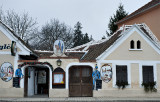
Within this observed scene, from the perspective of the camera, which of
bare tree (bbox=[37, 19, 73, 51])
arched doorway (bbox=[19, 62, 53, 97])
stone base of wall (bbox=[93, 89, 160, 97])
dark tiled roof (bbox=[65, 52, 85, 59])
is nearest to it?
stone base of wall (bbox=[93, 89, 160, 97])

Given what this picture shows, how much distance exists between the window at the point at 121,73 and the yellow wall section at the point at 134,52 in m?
0.72

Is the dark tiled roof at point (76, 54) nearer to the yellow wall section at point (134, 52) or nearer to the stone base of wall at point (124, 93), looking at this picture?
the yellow wall section at point (134, 52)

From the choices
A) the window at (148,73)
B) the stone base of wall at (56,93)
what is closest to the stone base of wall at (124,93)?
the window at (148,73)

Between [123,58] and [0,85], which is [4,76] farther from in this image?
Result: [123,58]

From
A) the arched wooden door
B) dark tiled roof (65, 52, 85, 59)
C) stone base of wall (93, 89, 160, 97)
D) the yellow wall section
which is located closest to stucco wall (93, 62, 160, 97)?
stone base of wall (93, 89, 160, 97)

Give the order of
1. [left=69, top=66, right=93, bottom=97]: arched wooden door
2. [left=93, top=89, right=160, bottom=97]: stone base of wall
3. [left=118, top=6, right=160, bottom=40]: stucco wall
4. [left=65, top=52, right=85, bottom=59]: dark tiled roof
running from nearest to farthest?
[left=93, top=89, right=160, bottom=97]: stone base of wall → [left=69, top=66, right=93, bottom=97]: arched wooden door → [left=65, top=52, right=85, bottom=59]: dark tiled roof → [left=118, top=6, right=160, bottom=40]: stucco wall

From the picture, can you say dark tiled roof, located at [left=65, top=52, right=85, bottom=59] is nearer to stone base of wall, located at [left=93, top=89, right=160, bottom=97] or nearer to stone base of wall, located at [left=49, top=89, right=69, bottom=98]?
stone base of wall, located at [left=49, top=89, right=69, bottom=98]

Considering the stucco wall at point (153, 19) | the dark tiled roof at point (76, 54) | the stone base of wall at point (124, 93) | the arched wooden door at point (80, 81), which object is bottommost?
the stone base of wall at point (124, 93)

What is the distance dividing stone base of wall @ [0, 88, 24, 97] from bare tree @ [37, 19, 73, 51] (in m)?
30.1

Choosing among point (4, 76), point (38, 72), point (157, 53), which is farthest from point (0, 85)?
point (157, 53)

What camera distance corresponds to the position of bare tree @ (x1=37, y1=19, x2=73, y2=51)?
50.1 metres

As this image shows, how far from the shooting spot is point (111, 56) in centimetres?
2014

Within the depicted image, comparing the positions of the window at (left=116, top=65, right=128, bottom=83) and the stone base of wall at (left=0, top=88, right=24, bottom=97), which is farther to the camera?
the window at (left=116, top=65, right=128, bottom=83)

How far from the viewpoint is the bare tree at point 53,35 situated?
50.1 meters
